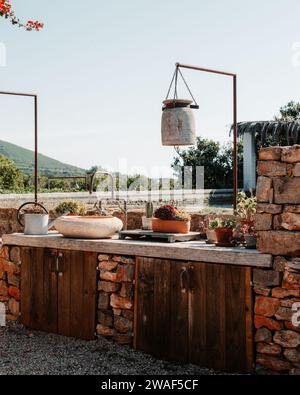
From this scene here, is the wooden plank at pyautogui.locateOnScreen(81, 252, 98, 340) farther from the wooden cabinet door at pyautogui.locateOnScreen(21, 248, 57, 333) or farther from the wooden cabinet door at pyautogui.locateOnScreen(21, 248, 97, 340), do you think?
the wooden cabinet door at pyautogui.locateOnScreen(21, 248, 57, 333)

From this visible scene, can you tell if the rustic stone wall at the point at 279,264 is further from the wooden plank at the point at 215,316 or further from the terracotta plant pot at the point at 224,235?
the terracotta plant pot at the point at 224,235

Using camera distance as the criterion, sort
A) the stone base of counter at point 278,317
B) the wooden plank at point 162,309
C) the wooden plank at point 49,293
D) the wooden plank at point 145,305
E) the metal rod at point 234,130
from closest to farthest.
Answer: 1. the stone base of counter at point 278,317
2. the wooden plank at point 162,309
3. the wooden plank at point 145,305
4. the wooden plank at point 49,293
5. the metal rod at point 234,130

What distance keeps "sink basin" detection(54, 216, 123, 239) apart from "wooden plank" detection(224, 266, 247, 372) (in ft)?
4.46

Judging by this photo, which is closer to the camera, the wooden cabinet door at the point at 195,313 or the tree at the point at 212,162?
the wooden cabinet door at the point at 195,313

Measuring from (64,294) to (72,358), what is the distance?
64 cm

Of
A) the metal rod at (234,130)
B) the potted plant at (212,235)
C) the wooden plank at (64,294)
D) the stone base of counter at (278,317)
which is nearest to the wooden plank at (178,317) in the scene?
the potted plant at (212,235)

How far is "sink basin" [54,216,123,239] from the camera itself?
5230mm

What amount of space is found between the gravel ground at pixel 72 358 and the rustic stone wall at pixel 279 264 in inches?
20.1

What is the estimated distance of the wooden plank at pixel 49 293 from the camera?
17.5ft

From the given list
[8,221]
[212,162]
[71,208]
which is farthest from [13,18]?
[212,162]

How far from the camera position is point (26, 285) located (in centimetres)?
558

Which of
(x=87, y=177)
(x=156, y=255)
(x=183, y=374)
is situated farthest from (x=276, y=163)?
(x=87, y=177)

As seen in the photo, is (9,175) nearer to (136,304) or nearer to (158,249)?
(136,304)

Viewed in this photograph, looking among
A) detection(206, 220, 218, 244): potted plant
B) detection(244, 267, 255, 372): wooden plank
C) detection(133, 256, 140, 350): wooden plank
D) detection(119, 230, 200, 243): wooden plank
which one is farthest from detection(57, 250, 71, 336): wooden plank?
detection(244, 267, 255, 372): wooden plank
